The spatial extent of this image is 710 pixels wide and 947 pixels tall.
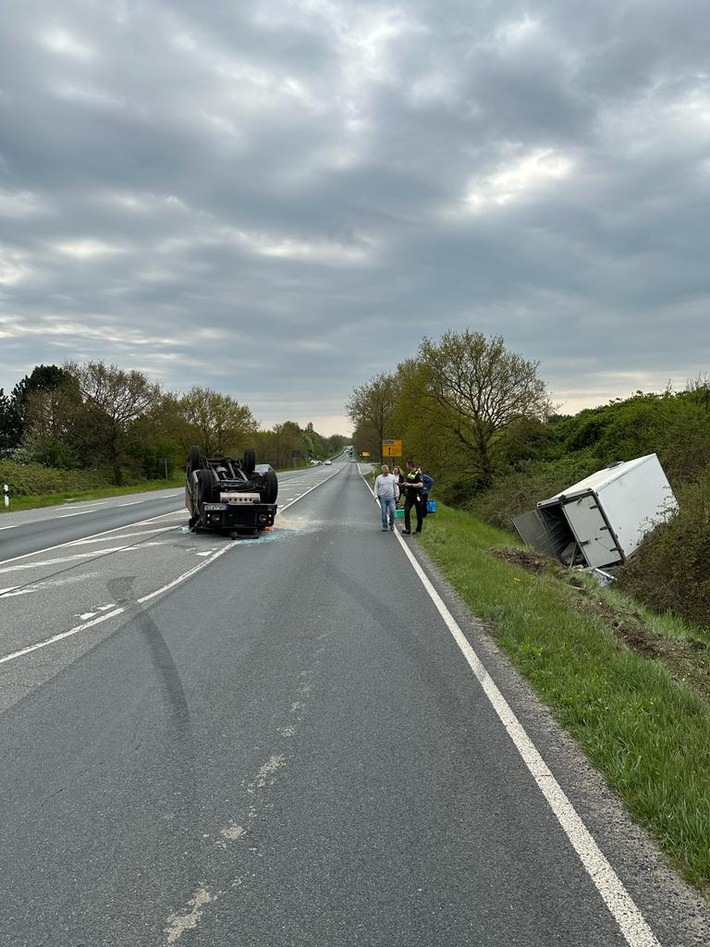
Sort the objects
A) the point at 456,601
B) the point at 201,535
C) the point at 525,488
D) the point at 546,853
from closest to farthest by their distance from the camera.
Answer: the point at 546,853, the point at 456,601, the point at 201,535, the point at 525,488

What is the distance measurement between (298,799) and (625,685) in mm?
3072

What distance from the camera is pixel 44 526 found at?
1866cm

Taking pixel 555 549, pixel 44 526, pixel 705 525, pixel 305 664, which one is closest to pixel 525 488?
pixel 555 549

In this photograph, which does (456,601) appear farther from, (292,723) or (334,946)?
(334,946)

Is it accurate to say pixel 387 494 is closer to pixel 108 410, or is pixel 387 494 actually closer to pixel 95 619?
pixel 95 619

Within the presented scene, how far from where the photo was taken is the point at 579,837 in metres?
3.27

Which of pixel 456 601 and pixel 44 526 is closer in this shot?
pixel 456 601

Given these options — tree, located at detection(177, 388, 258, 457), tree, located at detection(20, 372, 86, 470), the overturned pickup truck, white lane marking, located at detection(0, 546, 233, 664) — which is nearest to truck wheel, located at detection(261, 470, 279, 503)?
the overturned pickup truck

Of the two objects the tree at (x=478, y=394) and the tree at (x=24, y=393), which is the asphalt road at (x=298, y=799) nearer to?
the tree at (x=478, y=394)

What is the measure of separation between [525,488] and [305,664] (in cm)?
2430

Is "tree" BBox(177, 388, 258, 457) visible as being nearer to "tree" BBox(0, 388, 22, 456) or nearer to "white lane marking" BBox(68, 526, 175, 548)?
"tree" BBox(0, 388, 22, 456)

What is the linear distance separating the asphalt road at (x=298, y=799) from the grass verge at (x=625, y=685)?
0.20m

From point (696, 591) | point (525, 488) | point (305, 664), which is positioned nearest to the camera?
point (305, 664)

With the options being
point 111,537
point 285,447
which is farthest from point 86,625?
point 285,447
